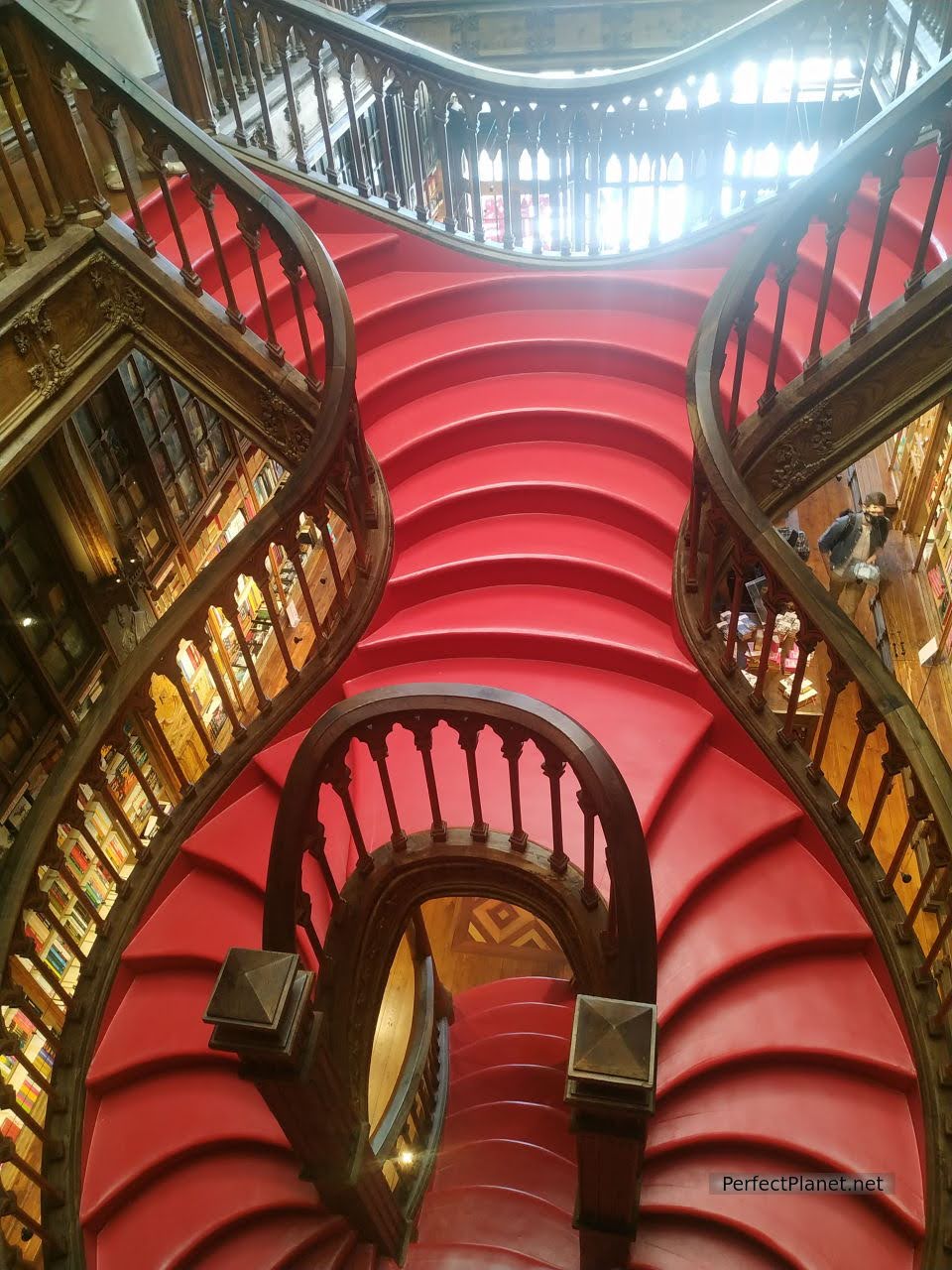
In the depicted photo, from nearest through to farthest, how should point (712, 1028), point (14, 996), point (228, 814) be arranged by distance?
point (14, 996), point (712, 1028), point (228, 814)

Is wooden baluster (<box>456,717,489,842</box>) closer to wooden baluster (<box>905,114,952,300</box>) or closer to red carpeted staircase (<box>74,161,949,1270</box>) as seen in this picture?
red carpeted staircase (<box>74,161,949,1270</box>)

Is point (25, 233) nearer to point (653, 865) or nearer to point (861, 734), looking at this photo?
point (653, 865)

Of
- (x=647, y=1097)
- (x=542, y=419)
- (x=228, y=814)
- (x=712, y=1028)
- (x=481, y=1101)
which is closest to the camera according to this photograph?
(x=647, y=1097)

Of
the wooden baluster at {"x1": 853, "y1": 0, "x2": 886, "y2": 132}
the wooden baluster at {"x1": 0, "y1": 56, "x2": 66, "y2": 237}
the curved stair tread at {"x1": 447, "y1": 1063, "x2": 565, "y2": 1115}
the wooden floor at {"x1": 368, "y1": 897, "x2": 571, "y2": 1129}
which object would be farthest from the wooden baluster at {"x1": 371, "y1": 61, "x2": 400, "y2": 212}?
the curved stair tread at {"x1": 447, "y1": 1063, "x2": 565, "y2": 1115}

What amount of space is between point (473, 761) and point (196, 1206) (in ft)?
5.58

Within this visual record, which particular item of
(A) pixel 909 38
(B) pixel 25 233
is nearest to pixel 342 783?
(B) pixel 25 233

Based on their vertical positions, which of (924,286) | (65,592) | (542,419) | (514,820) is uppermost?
(542,419)

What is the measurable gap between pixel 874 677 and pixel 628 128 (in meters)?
2.97

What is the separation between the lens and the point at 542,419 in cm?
379

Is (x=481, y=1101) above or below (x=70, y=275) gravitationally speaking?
below

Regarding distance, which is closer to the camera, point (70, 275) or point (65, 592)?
point (70, 275)

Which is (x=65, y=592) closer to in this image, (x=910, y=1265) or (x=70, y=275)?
(x=70, y=275)

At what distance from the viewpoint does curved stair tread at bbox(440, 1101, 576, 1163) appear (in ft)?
12.4

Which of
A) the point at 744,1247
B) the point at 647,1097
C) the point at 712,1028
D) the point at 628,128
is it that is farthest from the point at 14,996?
the point at 628,128
